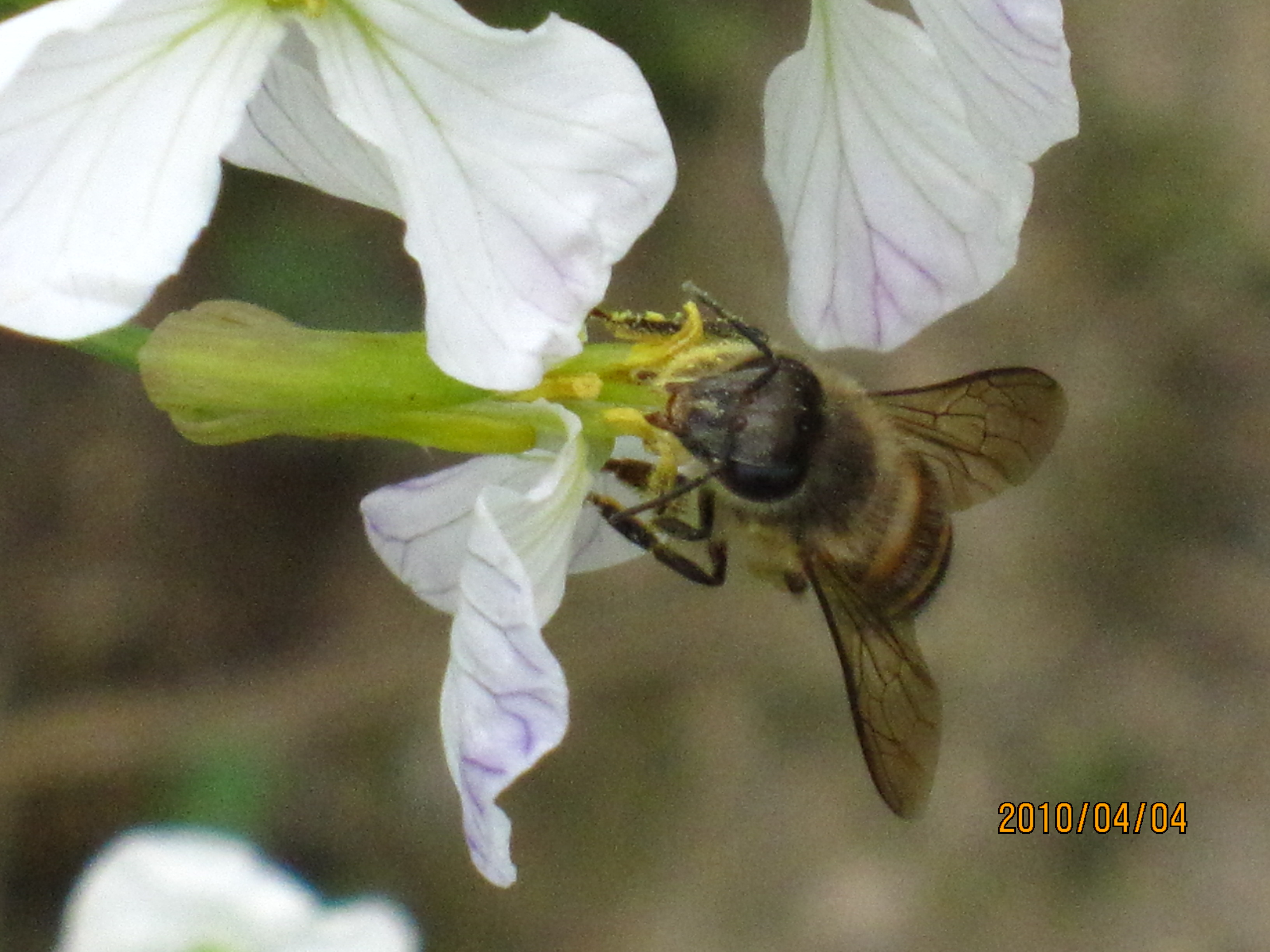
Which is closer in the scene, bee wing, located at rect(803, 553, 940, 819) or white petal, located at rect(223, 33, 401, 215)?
white petal, located at rect(223, 33, 401, 215)

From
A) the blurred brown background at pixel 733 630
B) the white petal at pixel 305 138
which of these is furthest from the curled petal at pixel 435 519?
the blurred brown background at pixel 733 630

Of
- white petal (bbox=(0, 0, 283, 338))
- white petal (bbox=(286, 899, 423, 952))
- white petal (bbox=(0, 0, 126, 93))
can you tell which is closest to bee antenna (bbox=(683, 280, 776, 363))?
white petal (bbox=(0, 0, 283, 338))

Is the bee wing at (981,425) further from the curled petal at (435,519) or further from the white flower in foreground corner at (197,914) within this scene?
the white flower in foreground corner at (197,914)

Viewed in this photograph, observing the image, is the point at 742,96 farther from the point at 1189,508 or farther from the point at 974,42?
the point at 974,42

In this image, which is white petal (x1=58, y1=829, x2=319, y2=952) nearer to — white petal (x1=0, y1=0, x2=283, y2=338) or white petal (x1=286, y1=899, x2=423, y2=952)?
white petal (x1=286, y1=899, x2=423, y2=952)
